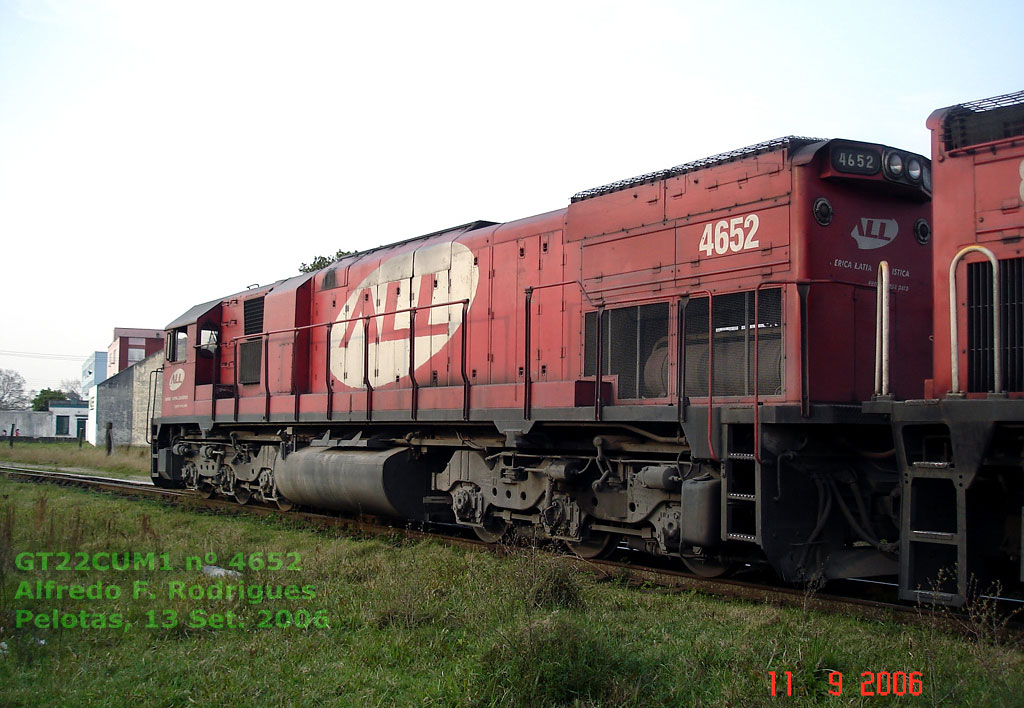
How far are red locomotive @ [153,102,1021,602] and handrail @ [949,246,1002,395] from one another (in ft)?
1.04

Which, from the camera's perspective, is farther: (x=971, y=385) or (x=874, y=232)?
(x=874, y=232)

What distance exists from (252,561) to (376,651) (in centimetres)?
296

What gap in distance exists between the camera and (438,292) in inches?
435

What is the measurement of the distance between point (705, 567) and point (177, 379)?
11.6 meters

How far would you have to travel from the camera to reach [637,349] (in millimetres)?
8211

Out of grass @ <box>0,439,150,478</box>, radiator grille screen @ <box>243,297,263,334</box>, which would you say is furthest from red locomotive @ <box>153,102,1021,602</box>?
grass @ <box>0,439,150,478</box>

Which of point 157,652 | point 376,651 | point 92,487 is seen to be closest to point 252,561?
point 157,652

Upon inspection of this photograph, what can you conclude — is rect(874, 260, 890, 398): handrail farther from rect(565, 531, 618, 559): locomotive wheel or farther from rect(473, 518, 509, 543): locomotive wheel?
rect(473, 518, 509, 543): locomotive wheel

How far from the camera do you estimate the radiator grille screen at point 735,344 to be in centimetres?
713

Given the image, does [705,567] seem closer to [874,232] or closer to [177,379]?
[874,232]

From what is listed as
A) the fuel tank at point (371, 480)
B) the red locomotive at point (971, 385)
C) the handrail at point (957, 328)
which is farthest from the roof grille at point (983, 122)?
the fuel tank at point (371, 480)

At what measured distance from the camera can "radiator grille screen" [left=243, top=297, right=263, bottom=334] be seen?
14445 millimetres

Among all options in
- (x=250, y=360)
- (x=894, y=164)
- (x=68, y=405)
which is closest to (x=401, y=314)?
(x=250, y=360)
